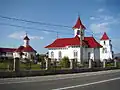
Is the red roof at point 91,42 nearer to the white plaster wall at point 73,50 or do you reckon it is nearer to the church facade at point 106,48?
the white plaster wall at point 73,50

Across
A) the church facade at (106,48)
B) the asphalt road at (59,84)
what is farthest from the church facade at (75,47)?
the asphalt road at (59,84)

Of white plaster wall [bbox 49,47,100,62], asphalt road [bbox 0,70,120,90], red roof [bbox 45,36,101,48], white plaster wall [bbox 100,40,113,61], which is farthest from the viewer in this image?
white plaster wall [bbox 100,40,113,61]

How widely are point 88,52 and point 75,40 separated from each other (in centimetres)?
521

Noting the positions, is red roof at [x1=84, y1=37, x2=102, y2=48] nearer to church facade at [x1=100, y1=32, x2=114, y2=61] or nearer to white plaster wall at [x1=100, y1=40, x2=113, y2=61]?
church facade at [x1=100, y1=32, x2=114, y2=61]

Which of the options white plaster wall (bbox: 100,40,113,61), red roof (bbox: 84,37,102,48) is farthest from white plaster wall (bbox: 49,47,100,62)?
white plaster wall (bbox: 100,40,113,61)

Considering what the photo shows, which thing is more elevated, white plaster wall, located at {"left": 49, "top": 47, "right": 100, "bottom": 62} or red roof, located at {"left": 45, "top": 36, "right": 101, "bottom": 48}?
red roof, located at {"left": 45, "top": 36, "right": 101, "bottom": 48}

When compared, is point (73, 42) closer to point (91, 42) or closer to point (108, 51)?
point (91, 42)

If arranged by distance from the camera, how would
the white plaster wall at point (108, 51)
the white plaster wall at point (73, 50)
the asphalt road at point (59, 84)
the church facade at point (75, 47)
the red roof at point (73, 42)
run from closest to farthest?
1. the asphalt road at point (59, 84)
2. the church facade at point (75, 47)
3. the white plaster wall at point (73, 50)
4. the red roof at point (73, 42)
5. the white plaster wall at point (108, 51)

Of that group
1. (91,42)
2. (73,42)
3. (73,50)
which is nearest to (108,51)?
(91,42)

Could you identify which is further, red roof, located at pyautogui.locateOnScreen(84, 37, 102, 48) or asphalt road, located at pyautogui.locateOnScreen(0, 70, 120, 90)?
red roof, located at pyautogui.locateOnScreen(84, 37, 102, 48)

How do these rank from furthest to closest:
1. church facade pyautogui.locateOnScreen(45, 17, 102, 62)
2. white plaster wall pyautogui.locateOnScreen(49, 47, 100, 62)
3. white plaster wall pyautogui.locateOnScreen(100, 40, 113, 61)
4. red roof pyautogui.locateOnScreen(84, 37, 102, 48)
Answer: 1. white plaster wall pyautogui.locateOnScreen(100, 40, 113, 61)
2. red roof pyautogui.locateOnScreen(84, 37, 102, 48)
3. white plaster wall pyautogui.locateOnScreen(49, 47, 100, 62)
4. church facade pyautogui.locateOnScreen(45, 17, 102, 62)

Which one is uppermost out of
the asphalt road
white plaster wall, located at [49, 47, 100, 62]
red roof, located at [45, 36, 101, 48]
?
red roof, located at [45, 36, 101, 48]

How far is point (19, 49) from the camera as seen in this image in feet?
282

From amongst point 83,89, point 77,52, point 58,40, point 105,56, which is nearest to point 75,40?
point 77,52
